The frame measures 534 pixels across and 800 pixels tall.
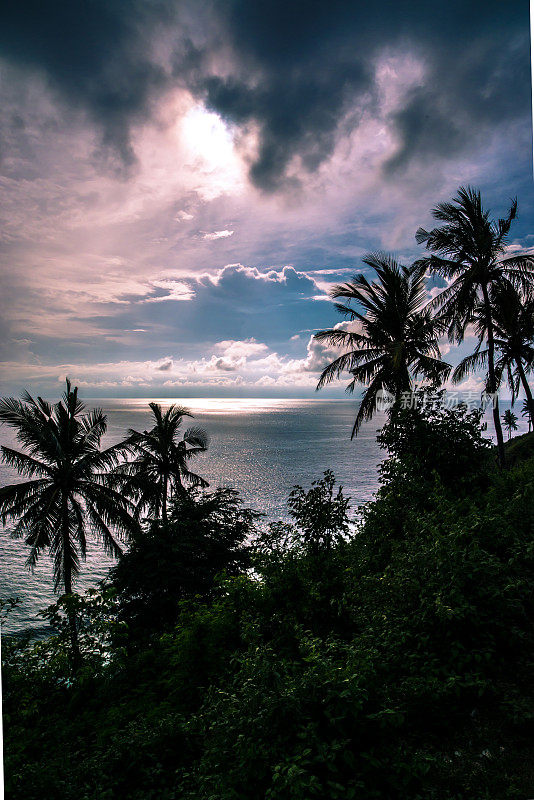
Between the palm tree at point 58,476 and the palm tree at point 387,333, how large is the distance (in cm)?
660

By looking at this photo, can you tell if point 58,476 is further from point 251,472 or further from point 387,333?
point 251,472

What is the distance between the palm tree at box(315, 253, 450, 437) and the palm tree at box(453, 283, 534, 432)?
1.53 m

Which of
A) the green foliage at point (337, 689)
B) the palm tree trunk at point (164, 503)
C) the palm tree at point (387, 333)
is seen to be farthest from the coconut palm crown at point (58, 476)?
the palm tree at point (387, 333)

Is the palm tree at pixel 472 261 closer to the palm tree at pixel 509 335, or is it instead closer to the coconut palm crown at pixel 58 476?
the palm tree at pixel 509 335

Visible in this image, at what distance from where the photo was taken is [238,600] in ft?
15.9

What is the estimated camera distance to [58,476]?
32.7ft

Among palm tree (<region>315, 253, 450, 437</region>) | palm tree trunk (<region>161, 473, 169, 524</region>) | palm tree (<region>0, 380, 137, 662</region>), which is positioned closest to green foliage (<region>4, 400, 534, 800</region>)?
palm tree (<region>315, 253, 450, 437</region>)

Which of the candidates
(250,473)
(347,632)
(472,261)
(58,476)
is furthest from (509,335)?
(250,473)

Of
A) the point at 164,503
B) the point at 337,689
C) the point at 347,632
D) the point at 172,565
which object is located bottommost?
the point at 172,565

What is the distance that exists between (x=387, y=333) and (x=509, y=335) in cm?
570

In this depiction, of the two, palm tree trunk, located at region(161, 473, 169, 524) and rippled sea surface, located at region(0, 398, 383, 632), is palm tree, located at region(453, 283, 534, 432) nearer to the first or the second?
rippled sea surface, located at region(0, 398, 383, 632)

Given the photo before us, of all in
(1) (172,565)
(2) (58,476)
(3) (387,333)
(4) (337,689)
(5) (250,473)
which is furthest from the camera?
(5) (250,473)

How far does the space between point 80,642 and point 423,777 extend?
492 cm

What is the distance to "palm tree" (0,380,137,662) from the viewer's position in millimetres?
9453
